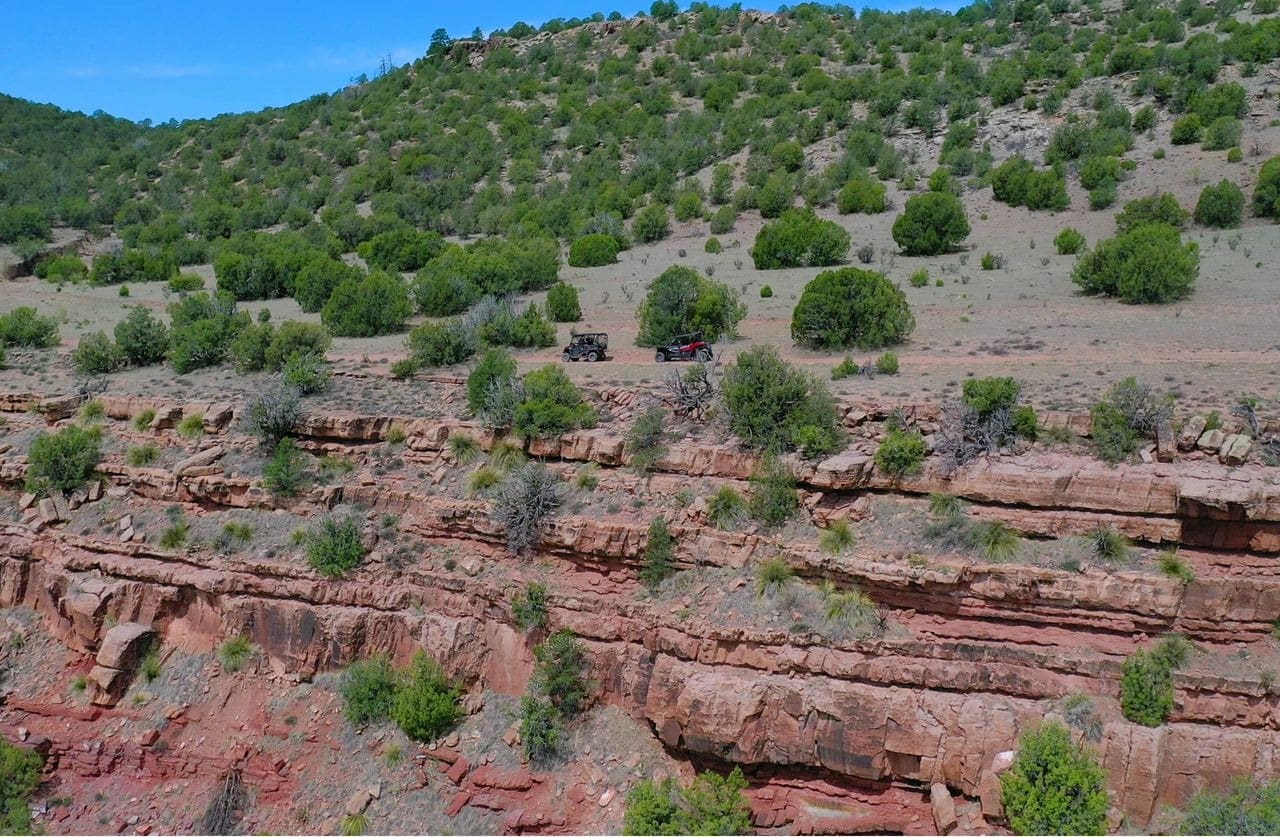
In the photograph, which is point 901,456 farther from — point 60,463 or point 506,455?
point 60,463

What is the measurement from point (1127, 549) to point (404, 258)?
3369 cm

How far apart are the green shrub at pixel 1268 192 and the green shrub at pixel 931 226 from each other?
1110 cm

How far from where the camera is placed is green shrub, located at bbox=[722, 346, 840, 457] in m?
17.6

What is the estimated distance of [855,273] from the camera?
25.8 metres

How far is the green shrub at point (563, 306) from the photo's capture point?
31.6 meters

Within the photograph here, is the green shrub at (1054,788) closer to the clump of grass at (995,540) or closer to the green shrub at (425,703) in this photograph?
the clump of grass at (995,540)

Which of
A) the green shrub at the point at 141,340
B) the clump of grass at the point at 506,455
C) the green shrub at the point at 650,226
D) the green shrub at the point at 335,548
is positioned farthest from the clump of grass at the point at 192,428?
the green shrub at the point at 650,226

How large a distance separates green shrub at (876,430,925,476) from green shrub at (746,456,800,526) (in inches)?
65.8

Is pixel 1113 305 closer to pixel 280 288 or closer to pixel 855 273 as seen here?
pixel 855 273

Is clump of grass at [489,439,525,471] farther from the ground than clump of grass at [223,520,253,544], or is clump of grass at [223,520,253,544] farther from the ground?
clump of grass at [489,439,525,471]

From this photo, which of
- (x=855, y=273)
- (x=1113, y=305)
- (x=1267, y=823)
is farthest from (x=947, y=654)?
(x=1113, y=305)

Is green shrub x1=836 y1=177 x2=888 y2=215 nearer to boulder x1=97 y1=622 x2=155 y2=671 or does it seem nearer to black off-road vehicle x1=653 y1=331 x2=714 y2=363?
black off-road vehicle x1=653 y1=331 x2=714 y2=363

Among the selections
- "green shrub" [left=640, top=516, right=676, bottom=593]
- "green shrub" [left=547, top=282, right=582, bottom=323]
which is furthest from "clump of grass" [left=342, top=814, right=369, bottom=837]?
"green shrub" [left=547, top=282, right=582, bottom=323]

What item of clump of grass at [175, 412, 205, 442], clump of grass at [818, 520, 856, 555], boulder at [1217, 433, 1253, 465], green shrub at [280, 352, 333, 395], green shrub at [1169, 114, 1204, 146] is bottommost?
clump of grass at [818, 520, 856, 555]
